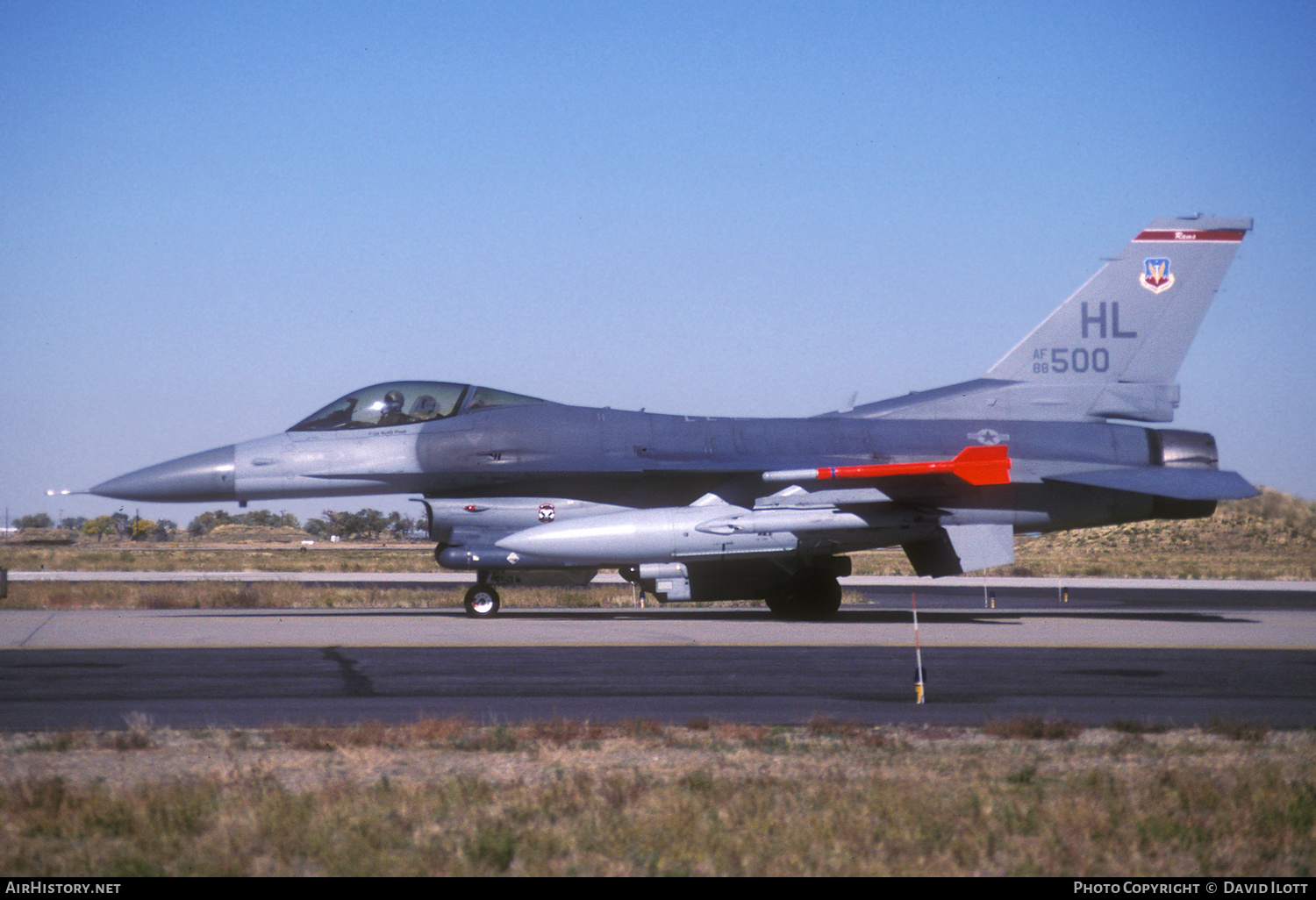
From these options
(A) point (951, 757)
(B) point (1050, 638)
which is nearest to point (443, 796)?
(A) point (951, 757)

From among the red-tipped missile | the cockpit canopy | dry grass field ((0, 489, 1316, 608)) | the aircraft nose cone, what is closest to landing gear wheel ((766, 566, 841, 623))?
the red-tipped missile

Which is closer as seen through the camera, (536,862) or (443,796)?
(536,862)

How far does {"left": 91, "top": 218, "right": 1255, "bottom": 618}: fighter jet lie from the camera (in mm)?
16750

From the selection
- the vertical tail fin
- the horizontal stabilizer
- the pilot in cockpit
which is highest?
the vertical tail fin

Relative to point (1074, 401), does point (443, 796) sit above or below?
below

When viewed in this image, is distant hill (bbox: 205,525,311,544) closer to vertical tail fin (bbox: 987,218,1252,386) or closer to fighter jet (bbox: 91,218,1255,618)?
fighter jet (bbox: 91,218,1255,618)

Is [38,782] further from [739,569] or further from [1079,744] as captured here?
[739,569]

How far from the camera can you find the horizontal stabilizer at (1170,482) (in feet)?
57.2

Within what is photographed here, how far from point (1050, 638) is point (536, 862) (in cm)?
1166

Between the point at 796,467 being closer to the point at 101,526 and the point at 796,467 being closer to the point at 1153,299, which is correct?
the point at 1153,299

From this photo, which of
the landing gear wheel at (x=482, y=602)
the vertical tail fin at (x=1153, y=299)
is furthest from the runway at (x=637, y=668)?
the vertical tail fin at (x=1153, y=299)

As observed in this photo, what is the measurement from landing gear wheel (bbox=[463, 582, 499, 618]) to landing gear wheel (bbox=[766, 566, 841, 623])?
177 inches

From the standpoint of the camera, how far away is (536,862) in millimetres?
4766

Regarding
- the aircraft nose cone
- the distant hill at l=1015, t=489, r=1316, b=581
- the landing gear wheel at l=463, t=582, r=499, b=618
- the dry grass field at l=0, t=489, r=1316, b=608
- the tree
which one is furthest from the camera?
the tree
